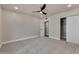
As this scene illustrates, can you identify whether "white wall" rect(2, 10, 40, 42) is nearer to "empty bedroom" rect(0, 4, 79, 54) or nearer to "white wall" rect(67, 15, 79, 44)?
"empty bedroom" rect(0, 4, 79, 54)

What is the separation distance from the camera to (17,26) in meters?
6.21

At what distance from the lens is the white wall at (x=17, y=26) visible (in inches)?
205

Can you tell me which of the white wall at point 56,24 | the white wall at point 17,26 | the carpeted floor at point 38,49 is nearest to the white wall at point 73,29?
the white wall at point 56,24

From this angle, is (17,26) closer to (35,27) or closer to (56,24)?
(35,27)

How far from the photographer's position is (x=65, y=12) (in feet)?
20.0

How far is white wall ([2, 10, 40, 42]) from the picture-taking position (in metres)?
5.22

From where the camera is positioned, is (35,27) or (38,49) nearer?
(38,49)

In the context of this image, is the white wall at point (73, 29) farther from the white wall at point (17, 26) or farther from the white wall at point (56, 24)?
the white wall at point (17, 26)

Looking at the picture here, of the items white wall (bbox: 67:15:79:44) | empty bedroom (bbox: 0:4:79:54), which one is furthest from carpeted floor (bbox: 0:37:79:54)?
white wall (bbox: 67:15:79:44)

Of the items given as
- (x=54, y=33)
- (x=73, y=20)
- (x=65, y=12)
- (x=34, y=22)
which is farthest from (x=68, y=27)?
(x=34, y=22)

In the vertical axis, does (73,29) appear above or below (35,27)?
below

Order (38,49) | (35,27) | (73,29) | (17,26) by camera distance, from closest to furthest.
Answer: (38,49), (73,29), (17,26), (35,27)

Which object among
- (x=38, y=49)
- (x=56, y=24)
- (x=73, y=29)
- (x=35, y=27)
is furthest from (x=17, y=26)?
(x=73, y=29)
